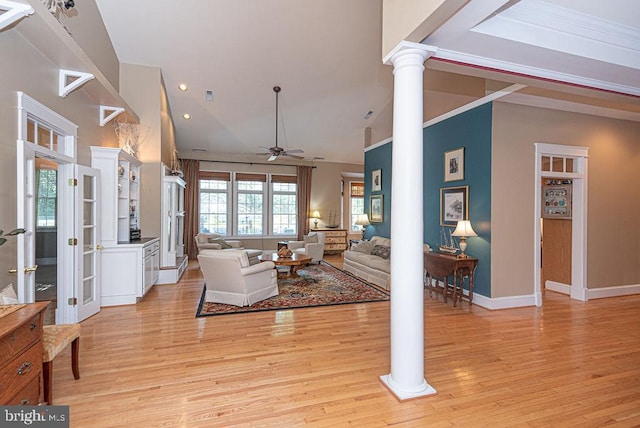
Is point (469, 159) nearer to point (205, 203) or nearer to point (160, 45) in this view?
point (160, 45)

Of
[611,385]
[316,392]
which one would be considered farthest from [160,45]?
[611,385]

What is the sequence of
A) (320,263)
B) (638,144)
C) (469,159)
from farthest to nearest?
(320,263), (638,144), (469,159)

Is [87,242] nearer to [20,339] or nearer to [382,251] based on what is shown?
[20,339]

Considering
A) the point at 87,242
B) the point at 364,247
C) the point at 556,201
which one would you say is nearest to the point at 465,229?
the point at 556,201

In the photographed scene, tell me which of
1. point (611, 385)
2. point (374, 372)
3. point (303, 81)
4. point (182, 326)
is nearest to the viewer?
point (611, 385)

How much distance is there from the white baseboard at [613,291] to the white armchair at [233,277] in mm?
5040

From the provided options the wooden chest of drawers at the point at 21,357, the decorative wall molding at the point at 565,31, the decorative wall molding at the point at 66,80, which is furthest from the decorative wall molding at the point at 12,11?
the decorative wall molding at the point at 565,31

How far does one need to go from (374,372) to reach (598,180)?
4.97 meters

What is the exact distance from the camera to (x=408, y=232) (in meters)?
2.29

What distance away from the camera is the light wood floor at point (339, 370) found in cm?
211

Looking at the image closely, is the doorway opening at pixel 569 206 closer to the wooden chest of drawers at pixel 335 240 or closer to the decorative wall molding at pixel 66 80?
the wooden chest of drawers at pixel 335 240

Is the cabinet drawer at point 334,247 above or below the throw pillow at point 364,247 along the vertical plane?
below

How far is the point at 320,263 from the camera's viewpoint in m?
8.08
